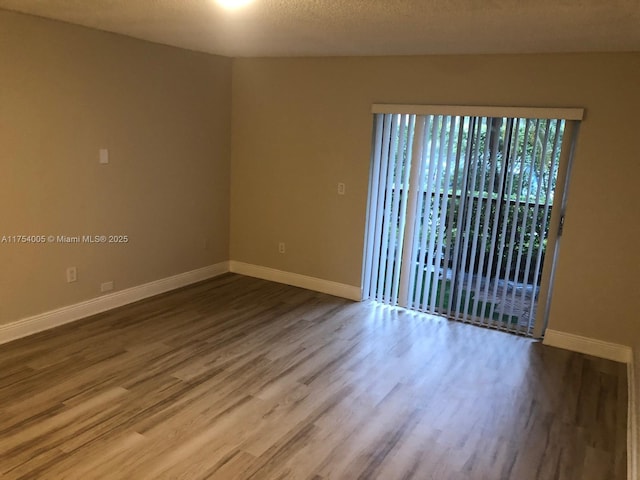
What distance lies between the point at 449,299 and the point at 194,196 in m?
2.69

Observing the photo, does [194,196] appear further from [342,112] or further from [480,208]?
[480,208]

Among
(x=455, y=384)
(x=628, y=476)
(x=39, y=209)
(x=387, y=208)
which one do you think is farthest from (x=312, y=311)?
(x=628, y=476)

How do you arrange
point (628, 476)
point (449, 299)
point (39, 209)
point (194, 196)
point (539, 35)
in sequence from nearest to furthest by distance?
1. point (628, 476)
2. point (539, 35)
3. point (39, 209)
4. point (449, 299)
5. point (194, 196)

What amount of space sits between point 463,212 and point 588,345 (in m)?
1.44

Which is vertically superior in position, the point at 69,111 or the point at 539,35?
the point at 539,35

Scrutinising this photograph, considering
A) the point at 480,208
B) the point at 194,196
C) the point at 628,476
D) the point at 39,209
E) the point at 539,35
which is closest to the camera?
the point at 628,476

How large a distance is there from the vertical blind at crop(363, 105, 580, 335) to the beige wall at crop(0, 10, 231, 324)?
178 cm

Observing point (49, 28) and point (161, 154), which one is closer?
point (49, 28)

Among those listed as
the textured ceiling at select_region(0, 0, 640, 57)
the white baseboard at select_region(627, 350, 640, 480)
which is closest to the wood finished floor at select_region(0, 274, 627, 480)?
the white baseboard at select_region(627, 350, 640, 480)

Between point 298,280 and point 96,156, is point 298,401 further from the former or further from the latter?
point 96,156

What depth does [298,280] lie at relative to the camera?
17.2 feet

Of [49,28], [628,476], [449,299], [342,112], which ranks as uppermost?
[49,28]

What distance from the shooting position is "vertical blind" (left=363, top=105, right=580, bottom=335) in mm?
3955

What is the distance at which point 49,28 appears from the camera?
345 cm
